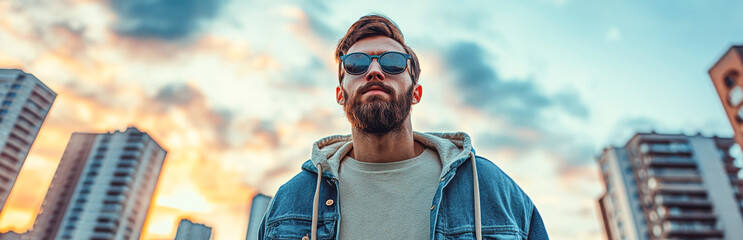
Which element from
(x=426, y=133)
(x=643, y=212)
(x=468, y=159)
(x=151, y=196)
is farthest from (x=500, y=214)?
(x=151, y=196)

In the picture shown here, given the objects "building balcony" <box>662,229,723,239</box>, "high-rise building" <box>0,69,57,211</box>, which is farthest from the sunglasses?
"high-rise building" <box>0,69,57,211</box>

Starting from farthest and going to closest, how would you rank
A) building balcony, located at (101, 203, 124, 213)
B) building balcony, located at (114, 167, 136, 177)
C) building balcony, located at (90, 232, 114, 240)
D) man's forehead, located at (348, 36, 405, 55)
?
1. building balcony, located at (114, 167, 136, 177)
2. building balcony, located at (101, 203, 124, 213)
3. building balcony, located at (90, 232, 114, 240)
4. man's forehead, located at (348, 36, 405, 55)

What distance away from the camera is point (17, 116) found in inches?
2653

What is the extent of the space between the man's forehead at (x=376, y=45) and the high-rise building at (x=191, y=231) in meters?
4.53

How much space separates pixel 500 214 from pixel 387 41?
4.99ft

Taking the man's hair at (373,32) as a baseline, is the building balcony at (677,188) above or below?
above

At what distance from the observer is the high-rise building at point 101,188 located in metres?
82.8

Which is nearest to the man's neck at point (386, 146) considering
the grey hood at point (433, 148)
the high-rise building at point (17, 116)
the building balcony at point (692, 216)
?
the grey hood at point (433, 148)

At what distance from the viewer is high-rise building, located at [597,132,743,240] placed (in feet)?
202

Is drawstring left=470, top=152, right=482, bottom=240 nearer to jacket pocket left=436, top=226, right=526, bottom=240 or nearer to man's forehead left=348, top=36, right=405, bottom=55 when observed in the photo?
jacket pocket left=436, top=226, right=526, bottom=240

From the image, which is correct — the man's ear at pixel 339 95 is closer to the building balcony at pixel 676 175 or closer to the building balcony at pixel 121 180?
the building balcony at pixel 676 175

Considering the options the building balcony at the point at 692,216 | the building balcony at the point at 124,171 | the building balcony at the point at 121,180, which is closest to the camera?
the building balcony at the point at 692,216

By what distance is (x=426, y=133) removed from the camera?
3002 millimetres

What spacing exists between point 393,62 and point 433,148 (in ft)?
2.29
